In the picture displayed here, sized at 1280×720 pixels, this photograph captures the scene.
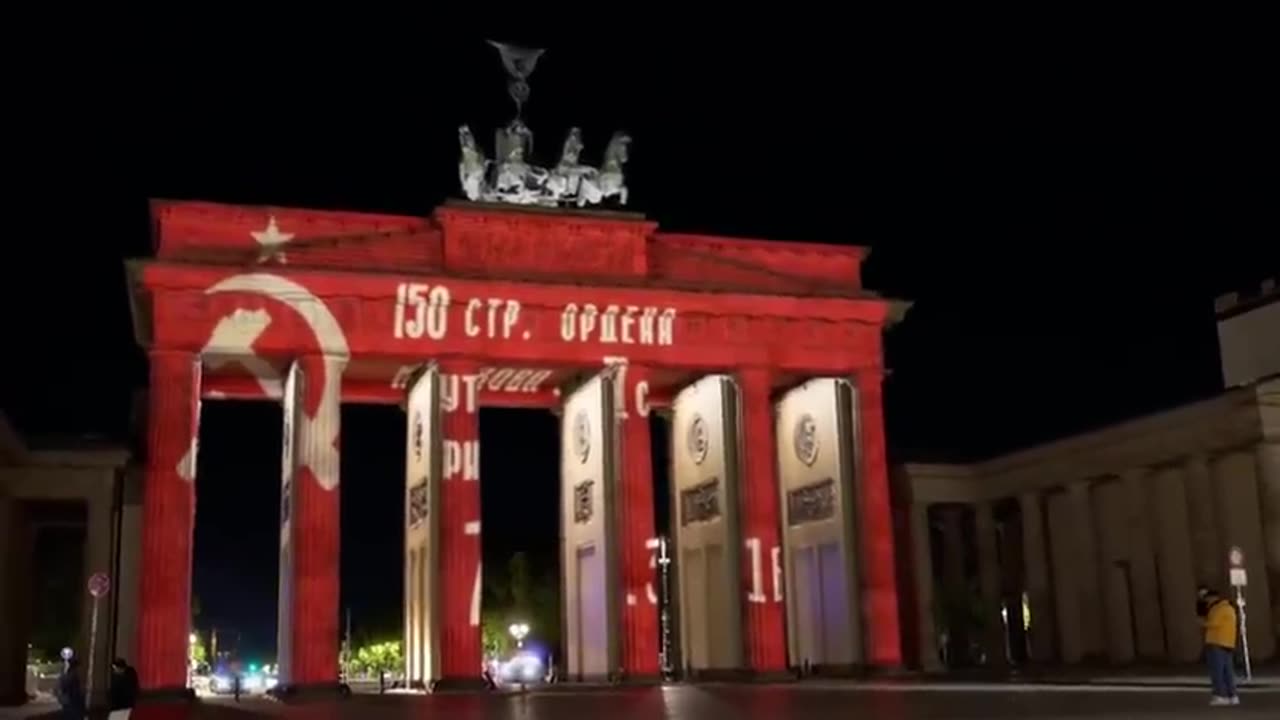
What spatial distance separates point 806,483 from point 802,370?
185 inches

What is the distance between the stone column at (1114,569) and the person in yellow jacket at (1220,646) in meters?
29.5

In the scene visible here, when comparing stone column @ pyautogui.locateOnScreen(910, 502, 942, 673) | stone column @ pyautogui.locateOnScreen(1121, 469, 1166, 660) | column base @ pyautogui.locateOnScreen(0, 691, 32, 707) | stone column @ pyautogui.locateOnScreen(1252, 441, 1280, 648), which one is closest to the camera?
stone column @ pyautogui.locateOnScreen(1252, 441, 1280, 648)

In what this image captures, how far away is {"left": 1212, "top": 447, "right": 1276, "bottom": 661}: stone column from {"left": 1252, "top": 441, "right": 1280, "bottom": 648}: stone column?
1.08 ft

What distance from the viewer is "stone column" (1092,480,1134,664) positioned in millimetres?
47656

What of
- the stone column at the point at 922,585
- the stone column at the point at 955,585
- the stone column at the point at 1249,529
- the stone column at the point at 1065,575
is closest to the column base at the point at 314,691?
the stone column at the point at 922,585

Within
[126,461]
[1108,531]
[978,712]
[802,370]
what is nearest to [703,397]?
[802,370]

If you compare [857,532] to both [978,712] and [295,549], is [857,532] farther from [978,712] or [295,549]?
[978,712]

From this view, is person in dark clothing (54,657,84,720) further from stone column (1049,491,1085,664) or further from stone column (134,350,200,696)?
stone column (1049,491,1085,664)

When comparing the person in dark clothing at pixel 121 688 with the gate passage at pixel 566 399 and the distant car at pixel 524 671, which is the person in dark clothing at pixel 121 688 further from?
the distant car at pixel 524 671

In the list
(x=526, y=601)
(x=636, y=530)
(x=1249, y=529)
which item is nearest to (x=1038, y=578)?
(x=1249, y=529)

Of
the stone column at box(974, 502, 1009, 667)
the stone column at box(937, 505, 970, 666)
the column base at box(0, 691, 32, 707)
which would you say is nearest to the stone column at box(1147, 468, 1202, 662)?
the stone column at box(974, 502, 1009, 667)

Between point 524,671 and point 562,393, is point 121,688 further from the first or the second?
point 524,671

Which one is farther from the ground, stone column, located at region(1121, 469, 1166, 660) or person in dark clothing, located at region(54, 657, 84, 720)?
stone column, located at region(1121, 469, 1166, 660)

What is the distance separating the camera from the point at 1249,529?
137 ft
